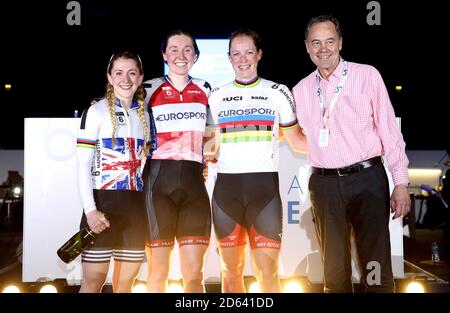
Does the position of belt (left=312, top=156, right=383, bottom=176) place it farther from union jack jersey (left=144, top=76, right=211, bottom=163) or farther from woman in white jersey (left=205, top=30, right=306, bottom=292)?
union jack jersey (left=144, top=76, right=211, bottom=163)

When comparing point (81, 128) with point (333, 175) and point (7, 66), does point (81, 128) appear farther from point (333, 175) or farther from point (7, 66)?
point (7, 66)

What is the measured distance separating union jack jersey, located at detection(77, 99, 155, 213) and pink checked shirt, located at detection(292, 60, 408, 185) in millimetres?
1145

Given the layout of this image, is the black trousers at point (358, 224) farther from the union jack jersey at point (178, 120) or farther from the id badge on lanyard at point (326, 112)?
the union jack jersey at point (178, 120)

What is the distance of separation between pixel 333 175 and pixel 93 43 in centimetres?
1073

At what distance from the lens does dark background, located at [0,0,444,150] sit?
30.5 feet

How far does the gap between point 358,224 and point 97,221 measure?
155 cm

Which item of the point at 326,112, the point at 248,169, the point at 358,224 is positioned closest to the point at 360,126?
the point at 326,112

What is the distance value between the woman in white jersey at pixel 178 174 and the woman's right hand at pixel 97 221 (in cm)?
33

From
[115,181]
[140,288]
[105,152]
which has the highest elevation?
[105,152]

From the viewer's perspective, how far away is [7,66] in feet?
47.8

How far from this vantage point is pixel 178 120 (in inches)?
121

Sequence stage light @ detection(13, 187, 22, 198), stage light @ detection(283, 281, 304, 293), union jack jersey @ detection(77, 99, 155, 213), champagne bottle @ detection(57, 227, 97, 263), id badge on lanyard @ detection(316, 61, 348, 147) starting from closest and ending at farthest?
champagne bottle @ detection(57, 227, 97, 263) < union jack jersey @ detection(77, 99, 155, 213) < id badge on lanyard @ detection(316, 61, 348, 147) < stage light @ detection(283, 281, 304, 293) < stage light @ detection(13, 187, 22, 198)

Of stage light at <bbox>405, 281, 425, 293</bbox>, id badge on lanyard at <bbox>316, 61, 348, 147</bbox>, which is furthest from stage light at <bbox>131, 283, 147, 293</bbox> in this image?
stage light at <bbox>405, 281, 425, 293</bbox>

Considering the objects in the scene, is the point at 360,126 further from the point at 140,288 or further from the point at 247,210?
the point at 140,288
